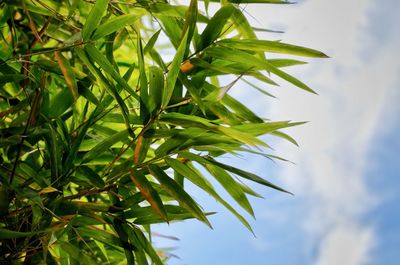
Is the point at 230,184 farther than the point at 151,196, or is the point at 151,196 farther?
the point at 230,184

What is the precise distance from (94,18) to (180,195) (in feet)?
1.14

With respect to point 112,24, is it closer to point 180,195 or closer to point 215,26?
point 215,26

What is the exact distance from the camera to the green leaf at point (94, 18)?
100cm

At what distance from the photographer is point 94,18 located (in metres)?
1.01

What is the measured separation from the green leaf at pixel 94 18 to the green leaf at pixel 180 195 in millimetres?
269

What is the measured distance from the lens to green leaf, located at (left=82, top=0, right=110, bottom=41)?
3.27 feet

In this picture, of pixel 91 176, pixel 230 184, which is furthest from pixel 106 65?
pixel 230 184

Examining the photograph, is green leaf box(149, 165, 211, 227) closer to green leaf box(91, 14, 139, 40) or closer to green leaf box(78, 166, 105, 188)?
green leaf box(78, 166, 105, 188)

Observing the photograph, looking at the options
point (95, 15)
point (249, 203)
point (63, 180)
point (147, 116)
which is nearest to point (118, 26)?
point (95, 15)

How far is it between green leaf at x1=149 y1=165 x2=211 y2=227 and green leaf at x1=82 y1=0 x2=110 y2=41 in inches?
10.6

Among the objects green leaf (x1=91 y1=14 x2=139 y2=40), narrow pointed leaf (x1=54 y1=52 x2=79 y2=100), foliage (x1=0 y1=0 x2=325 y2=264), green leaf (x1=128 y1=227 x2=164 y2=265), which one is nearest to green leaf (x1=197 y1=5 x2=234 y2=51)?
foliage (x1=0 y1=0 x2=325 y2=264)

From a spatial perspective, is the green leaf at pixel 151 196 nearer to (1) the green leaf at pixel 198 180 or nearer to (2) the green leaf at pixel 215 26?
(1) the green leaf at pixel 198 180

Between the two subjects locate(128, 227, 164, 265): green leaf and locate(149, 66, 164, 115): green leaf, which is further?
locate(128, 227, 164, 265): green leaf

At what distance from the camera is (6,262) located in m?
1.10
